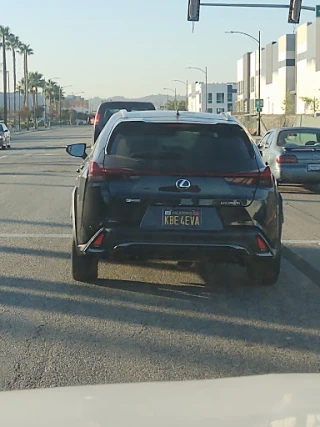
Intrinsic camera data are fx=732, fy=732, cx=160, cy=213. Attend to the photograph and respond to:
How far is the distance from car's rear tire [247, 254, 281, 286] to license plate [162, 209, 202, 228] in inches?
28.2

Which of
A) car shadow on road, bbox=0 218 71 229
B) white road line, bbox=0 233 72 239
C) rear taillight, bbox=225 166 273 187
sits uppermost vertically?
rear taillight, bbox=225 166 273 187

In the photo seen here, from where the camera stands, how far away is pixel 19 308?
266 inches

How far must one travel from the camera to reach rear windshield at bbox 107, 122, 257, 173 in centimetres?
696

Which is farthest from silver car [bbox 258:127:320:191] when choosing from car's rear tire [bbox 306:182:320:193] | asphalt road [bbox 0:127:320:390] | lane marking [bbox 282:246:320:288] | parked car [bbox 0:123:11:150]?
parked car [bbox 0:123:11:150]

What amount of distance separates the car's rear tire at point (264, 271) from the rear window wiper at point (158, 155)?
126cm

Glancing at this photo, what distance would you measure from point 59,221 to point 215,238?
5797 millimetres

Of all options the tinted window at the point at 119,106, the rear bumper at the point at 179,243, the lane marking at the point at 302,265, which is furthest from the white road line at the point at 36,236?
the tinted window at the point at 119,106

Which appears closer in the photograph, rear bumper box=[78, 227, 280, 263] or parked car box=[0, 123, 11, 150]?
rear bumper box=[78, 227, 280, 263]

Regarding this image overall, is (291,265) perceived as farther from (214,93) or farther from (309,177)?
(214,93)

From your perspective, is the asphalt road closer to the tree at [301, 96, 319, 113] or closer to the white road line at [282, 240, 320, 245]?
the white road line at [282, 240, 320, 245]

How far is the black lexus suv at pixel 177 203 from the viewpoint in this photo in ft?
22.2

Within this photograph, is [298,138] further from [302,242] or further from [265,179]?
[265,179]

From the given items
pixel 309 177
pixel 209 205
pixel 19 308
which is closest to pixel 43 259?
pixel 19 308

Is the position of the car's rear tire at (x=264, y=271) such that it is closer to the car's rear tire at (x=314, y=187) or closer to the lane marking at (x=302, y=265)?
the lane marking at (x=302, y=265)
